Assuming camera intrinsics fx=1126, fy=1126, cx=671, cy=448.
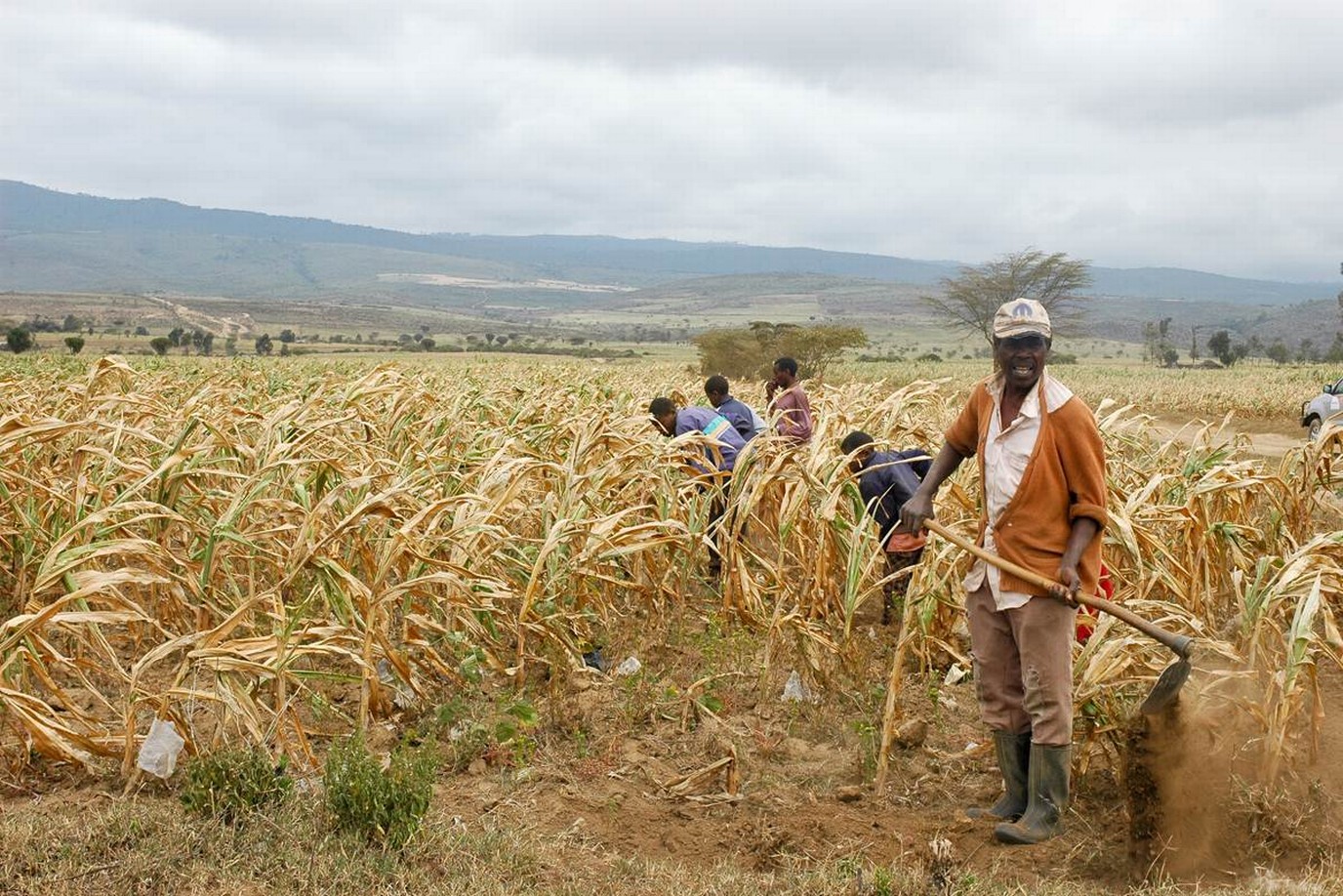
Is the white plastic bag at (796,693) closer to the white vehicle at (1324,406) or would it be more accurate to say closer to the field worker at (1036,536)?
the field worker at (1036,536)

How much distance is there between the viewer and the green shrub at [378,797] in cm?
361

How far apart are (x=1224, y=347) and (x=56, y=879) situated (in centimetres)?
7122

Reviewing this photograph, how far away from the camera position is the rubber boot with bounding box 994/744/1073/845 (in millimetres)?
3959

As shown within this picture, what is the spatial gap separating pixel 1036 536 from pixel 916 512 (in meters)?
0.47

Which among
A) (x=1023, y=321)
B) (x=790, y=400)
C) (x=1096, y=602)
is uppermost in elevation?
(x=1023, y=321)

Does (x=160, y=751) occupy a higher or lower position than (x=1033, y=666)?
lower

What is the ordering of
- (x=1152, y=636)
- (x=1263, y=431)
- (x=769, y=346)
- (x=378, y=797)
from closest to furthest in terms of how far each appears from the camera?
(x=378, y=797), (x=1152, y=636), (x=1263, y=431), (x=769, y=346)

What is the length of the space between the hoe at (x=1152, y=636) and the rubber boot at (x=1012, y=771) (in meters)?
0.45

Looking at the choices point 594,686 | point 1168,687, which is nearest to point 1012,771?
point 1168,687

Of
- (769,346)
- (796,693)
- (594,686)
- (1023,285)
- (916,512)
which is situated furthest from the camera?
(1023,285)

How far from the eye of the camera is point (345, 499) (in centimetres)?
549

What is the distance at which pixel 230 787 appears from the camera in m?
3.73

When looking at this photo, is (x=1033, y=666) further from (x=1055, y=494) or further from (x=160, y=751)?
(x=160, y=751)

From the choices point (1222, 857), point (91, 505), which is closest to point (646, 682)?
point (1222, 857)
